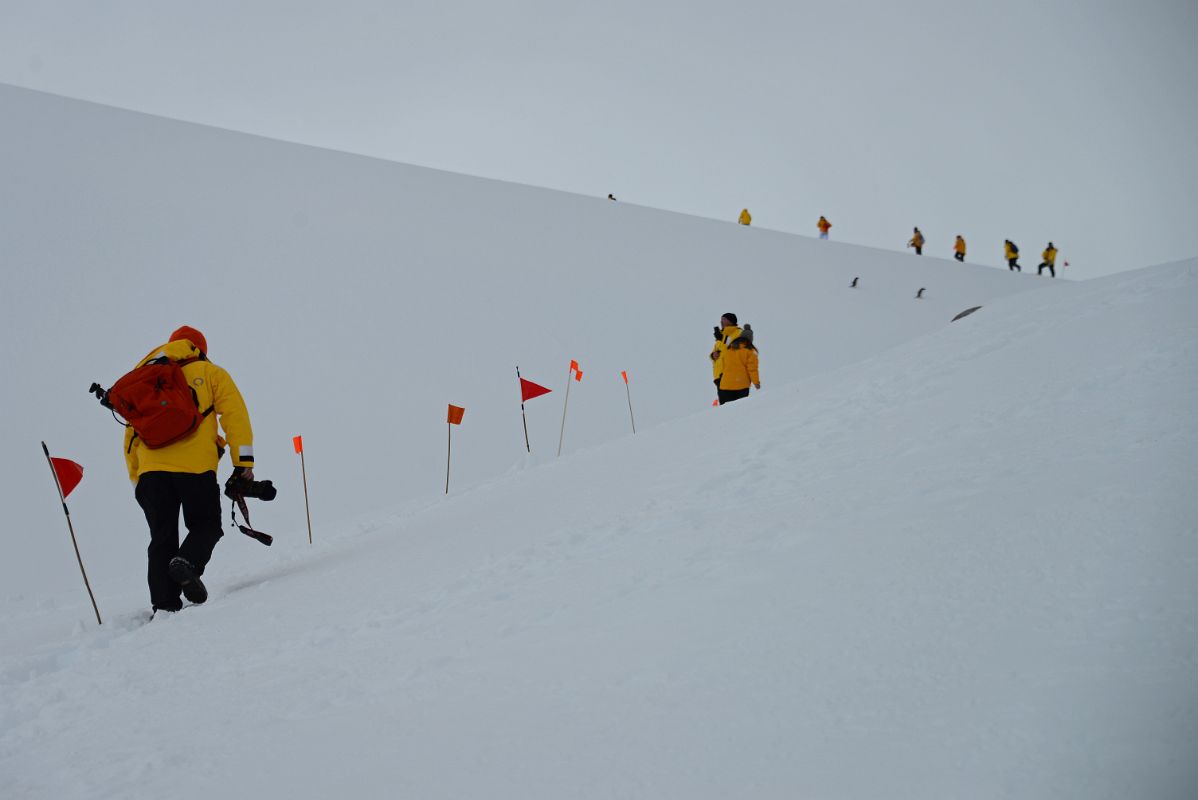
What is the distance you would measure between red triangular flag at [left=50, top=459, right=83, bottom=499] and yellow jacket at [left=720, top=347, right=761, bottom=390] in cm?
580

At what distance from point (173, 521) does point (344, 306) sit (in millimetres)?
11307

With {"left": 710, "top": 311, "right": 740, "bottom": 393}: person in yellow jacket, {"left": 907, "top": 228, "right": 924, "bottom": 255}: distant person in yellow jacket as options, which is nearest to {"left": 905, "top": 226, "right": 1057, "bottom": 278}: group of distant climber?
{"left": 907, "top": 228, "right": 924, "bottom": 255}: distant person in yellow jacket

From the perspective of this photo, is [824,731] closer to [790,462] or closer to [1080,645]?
→ [1080,645]

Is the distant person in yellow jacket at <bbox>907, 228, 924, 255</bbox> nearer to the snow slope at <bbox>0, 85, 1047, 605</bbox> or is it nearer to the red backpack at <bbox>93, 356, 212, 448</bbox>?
the snow slope at <bbox>0, 85, 1047, 605</bbox>

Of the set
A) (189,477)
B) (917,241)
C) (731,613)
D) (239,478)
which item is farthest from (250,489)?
(917,241)

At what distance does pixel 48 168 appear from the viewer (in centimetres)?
1836

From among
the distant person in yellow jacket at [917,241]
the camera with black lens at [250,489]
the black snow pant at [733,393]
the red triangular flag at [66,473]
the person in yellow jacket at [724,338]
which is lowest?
the black snow pant at [733,393]

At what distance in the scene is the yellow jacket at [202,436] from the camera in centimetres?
470

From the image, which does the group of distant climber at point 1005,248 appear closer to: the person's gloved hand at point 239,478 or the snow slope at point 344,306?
the snow slope at point 344,306

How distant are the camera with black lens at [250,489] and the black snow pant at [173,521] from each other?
0.16 meters

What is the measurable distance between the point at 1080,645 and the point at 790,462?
2322 millimetres

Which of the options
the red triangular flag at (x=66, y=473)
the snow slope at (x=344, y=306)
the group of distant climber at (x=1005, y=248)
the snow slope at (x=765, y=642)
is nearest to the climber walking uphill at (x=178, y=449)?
the snow slope at (x=765, y=642)

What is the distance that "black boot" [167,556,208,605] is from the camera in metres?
4.47

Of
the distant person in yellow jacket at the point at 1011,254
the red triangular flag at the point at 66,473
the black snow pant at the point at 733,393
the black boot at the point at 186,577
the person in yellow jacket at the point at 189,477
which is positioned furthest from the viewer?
the distant person in yellow jacket at the point at 1011,254
